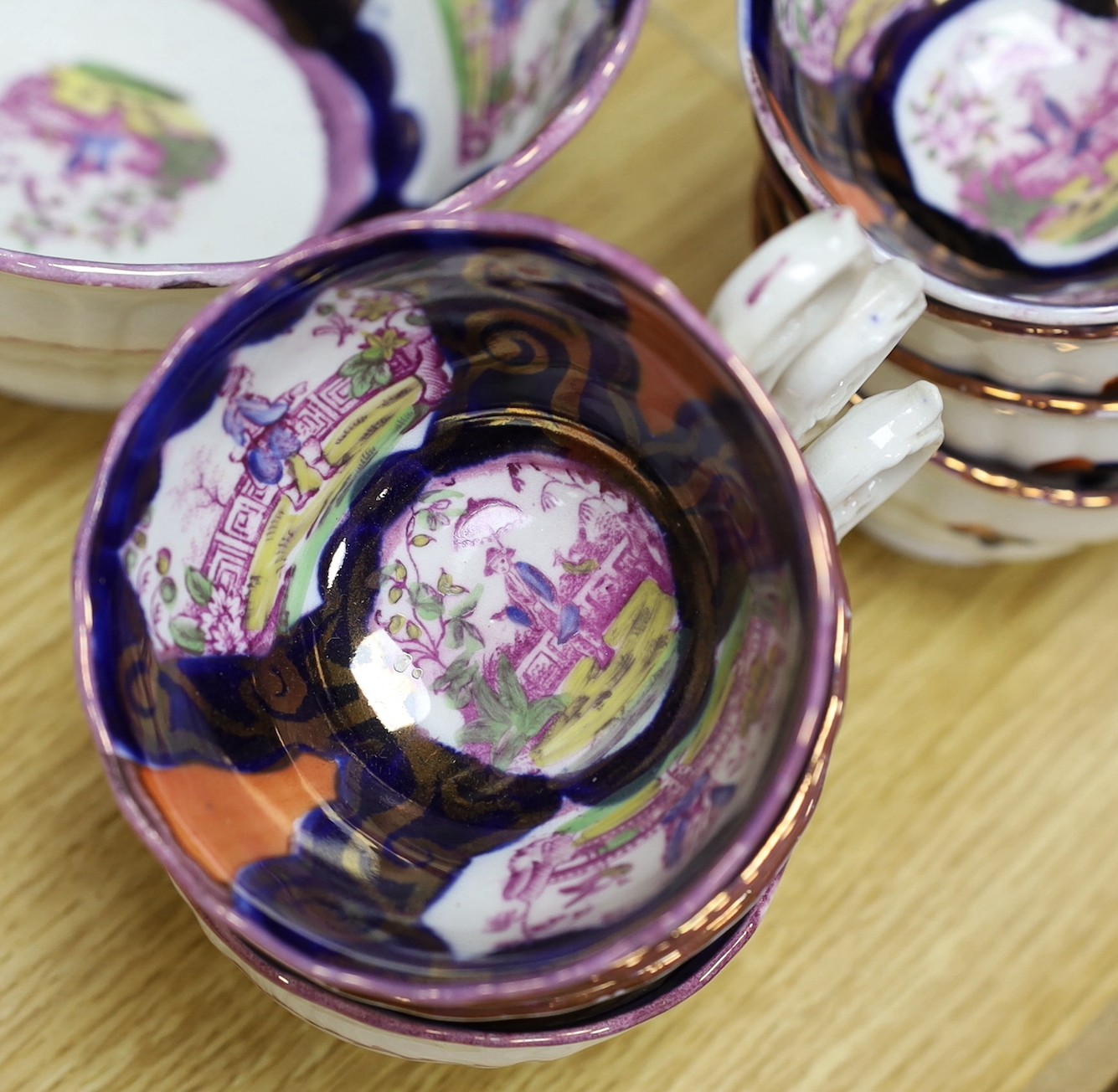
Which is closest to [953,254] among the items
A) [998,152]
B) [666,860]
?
[998,152]

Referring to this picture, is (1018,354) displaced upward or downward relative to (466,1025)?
upward

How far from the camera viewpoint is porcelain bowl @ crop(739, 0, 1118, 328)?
50cm

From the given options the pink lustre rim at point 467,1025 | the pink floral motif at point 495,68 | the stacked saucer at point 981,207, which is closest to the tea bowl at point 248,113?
the pink floral motif at point 495,68

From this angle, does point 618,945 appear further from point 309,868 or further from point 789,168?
point 789,168

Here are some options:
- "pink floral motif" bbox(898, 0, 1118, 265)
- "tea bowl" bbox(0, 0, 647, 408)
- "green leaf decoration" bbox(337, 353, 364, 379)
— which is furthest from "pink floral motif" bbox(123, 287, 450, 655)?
"pink floral motif" bbox(898, 0, 1118, 265)

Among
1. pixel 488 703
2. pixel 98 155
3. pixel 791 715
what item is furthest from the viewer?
pixel 98 155

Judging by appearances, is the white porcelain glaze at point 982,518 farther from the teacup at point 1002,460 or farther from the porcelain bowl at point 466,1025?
the porcelain bowl at point 466,1025

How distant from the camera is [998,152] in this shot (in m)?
0.54

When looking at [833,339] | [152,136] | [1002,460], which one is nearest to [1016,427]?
[1002,460]

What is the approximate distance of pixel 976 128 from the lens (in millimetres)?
538

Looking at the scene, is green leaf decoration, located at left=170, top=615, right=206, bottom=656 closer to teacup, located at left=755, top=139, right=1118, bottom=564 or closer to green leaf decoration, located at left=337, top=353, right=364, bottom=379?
green leaf decoration, located at left=337, top=353, right=364, bottom=379

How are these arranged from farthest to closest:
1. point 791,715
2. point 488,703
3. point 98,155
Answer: point 98,155 < point 488,703 < point 791,715

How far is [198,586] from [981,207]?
1.08 ft

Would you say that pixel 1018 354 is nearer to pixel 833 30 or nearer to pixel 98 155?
pixel 833 30
